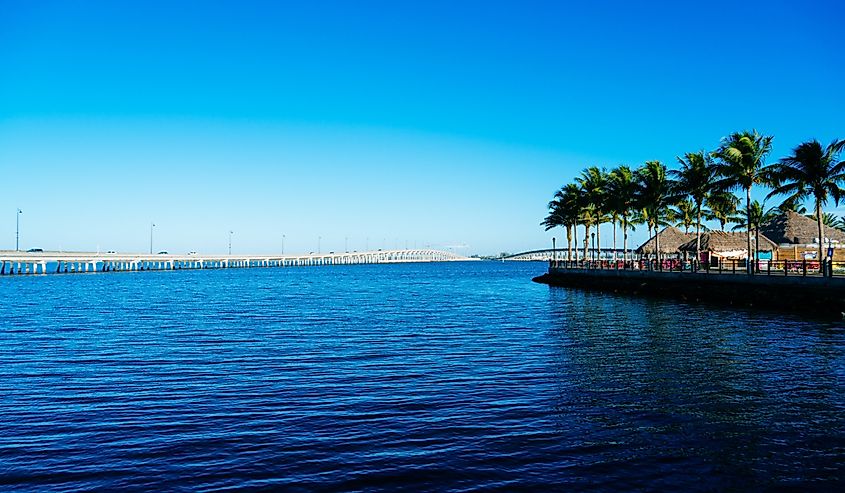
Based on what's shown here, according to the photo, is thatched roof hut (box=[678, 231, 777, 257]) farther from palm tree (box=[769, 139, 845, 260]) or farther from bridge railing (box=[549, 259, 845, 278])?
palm tree (box=[769, 139, 845, 260])

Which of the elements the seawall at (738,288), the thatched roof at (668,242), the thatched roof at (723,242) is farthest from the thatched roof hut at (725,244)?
the seawall at (738,288)

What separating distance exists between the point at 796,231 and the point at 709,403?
56.5 m

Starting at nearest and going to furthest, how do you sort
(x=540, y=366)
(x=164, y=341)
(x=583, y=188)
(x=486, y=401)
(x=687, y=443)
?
1. (x=687, y=443)
2. (x=486, y=401)
3. (x=540, y=366)
4. (x=164, y=341)
5. (x=583, y=188)

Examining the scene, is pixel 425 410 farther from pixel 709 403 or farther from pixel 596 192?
pixel 596 192

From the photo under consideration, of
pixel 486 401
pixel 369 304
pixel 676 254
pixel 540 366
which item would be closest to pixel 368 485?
pixel 486 401

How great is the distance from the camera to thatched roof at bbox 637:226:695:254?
6994 centimetres

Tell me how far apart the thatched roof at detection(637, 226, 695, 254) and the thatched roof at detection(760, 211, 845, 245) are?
8.17 m

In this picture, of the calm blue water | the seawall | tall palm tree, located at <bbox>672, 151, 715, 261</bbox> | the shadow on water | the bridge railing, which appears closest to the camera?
the calm blue water

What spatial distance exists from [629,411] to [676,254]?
61636 mm

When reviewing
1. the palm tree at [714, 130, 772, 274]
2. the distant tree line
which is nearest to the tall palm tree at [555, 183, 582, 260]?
the distant tree line

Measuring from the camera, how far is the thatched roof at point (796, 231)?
2356 inches

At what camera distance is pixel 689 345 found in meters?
22.3

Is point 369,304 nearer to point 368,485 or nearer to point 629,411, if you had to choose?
point 629,411

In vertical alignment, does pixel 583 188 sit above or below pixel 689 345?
above
